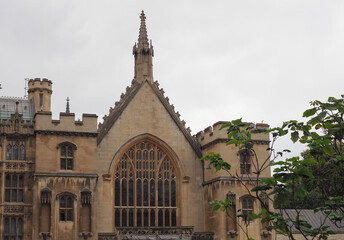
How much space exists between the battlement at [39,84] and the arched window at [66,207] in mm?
14003

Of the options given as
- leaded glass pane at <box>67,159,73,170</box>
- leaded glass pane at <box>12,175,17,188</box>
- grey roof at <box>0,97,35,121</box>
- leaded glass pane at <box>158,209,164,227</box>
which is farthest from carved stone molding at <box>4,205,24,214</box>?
leaded glass pane at <box>158,209,164,227</box>

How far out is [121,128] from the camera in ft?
122

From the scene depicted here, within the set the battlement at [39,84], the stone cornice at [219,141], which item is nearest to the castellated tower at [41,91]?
the battlement at [39,84]

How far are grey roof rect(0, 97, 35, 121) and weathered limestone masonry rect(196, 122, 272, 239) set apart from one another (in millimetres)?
13304

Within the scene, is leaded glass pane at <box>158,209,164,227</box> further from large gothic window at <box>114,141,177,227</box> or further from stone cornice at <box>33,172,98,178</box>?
stone cornice at <box>33,172,98,178</box>

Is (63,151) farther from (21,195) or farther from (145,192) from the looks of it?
(145,192)

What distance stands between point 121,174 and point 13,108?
1018 centimetres

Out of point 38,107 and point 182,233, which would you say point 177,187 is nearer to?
point 182,233

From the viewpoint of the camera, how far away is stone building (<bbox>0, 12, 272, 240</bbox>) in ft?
110

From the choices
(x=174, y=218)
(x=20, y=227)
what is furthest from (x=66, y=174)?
(x=174, y=218)

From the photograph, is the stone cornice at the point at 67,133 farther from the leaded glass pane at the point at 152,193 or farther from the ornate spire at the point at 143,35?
the ornate spire at the point at 143,35

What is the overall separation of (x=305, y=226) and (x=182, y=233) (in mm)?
27392

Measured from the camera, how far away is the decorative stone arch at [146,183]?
36375 mm

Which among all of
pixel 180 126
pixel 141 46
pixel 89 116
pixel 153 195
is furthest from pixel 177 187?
pixel 141 46
